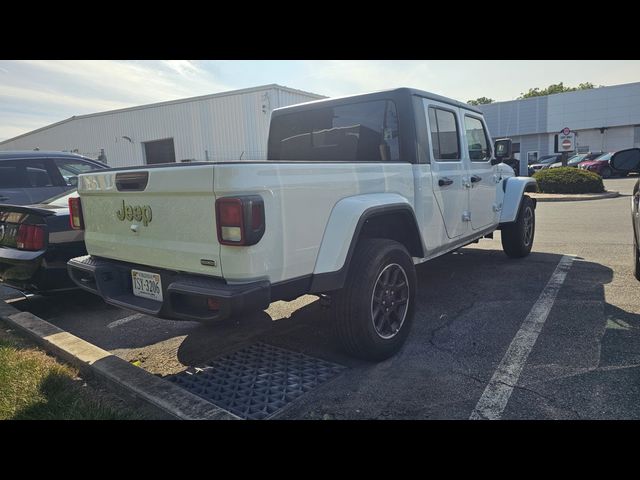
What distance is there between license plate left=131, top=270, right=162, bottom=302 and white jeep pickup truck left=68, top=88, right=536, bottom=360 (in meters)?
0.01

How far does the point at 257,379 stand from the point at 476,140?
147 inches

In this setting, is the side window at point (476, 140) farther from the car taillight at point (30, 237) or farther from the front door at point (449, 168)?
the car taillight at point (30, 237)

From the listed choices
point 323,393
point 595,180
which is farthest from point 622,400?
point 595,180

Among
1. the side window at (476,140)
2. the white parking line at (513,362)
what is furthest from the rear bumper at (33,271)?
the side window at (476,140)

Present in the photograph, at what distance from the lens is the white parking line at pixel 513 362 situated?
8.64 ft

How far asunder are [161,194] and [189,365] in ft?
4.74

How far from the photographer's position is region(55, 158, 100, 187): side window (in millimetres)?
6926

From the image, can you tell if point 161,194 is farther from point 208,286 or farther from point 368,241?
point 368,241

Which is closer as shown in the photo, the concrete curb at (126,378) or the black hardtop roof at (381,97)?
the concrete curb at (126,378)

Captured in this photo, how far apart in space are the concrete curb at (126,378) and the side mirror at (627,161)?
11.3ft

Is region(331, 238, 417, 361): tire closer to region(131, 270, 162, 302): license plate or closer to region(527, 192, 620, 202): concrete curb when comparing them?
region(131, 270, 162, 302): license plate

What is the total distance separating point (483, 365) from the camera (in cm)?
323

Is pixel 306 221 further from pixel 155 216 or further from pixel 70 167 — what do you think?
pixel 70 167

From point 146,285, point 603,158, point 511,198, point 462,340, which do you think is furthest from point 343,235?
point 603,158
